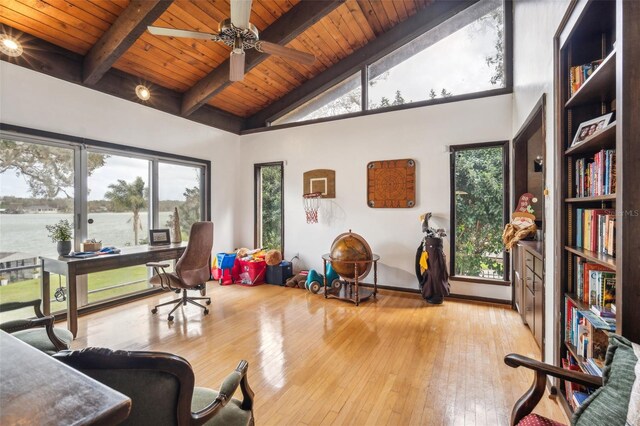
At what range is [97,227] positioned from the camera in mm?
3939

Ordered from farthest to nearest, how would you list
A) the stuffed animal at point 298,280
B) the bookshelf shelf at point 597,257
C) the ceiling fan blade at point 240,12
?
the stuffed animal at point 298,280, the ceiling fan blade at point 240,12, the bookshelf shelf at point 597,257

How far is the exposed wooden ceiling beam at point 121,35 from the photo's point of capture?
118 inches

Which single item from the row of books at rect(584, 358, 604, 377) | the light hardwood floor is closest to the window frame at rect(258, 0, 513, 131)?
the light hardwood floor

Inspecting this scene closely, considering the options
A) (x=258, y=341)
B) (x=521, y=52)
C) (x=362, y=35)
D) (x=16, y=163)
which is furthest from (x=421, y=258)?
(x=16, y=163)

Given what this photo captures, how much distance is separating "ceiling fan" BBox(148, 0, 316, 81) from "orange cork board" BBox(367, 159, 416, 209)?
7.05 feet

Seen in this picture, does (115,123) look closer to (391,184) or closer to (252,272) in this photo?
(252,272)

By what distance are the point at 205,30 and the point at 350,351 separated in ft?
13.8

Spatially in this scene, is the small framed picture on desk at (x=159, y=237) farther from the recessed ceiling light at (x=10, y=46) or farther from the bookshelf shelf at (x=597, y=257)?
the bookshelf shelf at (x=597, y=257)

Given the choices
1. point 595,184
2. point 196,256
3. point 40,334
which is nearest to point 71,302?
point 40,334

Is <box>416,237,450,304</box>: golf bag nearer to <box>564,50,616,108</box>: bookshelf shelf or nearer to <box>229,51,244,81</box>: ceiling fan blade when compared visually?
<box>564,50,616,108</box>: bookshelf shelf

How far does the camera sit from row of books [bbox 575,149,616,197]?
1.51 meters

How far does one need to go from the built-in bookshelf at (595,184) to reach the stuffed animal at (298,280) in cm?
353

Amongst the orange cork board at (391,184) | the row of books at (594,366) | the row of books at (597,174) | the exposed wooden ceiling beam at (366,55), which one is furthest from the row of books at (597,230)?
the exposed wooden ceiling beam at (366,55)

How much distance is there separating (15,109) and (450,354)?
5.19 m
